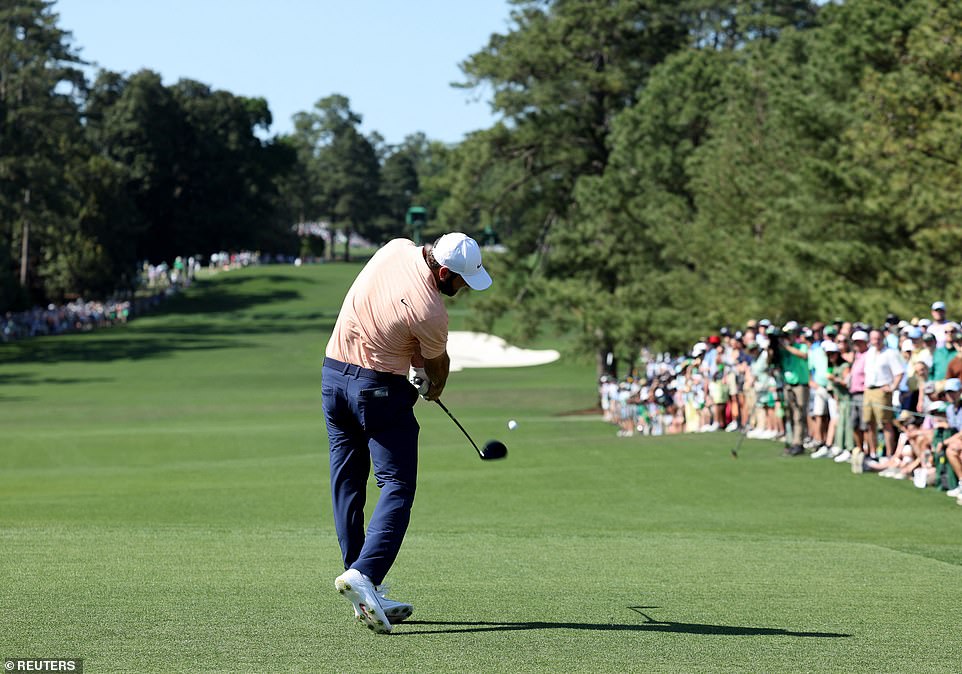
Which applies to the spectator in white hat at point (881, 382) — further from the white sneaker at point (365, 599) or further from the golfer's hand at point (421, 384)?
the white sneaker at point (365, 599)

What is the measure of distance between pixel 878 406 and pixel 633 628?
12.3 meters

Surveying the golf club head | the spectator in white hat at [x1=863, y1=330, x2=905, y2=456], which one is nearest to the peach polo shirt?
the golf club head

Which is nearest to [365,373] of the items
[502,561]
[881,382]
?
[502,561]

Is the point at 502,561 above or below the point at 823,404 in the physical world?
above

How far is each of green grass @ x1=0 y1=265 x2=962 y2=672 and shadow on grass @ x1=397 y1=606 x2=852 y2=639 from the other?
0.02 meters

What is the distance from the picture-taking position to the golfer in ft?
22.7

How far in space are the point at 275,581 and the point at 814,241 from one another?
97.9ft

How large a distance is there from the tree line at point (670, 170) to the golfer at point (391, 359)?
22704mm

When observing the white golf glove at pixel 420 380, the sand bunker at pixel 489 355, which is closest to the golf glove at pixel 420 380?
the white golf glove at pixel 420 380

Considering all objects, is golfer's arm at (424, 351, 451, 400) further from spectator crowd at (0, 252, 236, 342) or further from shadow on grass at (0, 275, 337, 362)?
A: spectator crowd at (0, 252, 236, 342)

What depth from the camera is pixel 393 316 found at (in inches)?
274

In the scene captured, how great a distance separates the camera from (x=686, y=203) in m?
46.4

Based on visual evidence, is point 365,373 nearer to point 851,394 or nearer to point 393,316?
point 393,316

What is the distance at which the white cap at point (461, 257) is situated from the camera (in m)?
6.90
